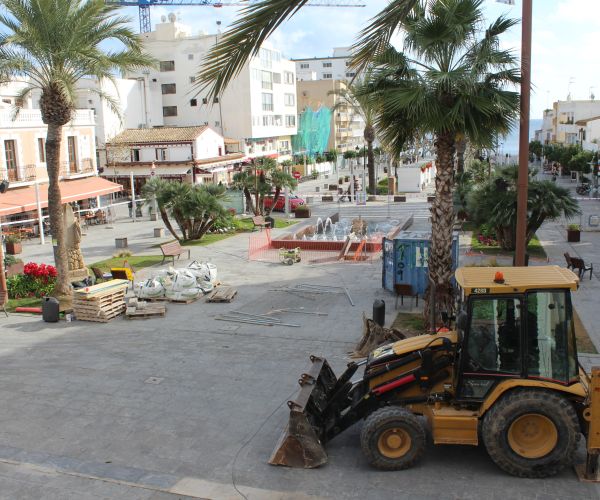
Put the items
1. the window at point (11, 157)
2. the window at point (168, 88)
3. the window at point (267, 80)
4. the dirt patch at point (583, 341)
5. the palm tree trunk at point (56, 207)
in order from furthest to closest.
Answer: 1. the window at point (267, 80)
2. the window at point (168, 88)
3. the window at point (11, 157)
4. the palm tree trunk at point (56, 207)
5. the dirt patch at point (583, 341)

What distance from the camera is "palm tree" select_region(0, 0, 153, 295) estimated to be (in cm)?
1697

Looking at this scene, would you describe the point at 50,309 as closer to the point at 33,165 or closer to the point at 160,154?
the point at 33,165

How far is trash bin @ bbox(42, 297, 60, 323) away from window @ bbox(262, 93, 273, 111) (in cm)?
5203

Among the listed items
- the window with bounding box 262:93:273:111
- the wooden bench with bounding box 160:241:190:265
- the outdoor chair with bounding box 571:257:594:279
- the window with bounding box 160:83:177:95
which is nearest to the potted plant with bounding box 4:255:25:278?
the wooden bench with bounding box 160:241:190:265

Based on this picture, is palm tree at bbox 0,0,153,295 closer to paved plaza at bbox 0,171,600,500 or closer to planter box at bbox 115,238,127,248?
paved plaza at bbox 0,171,600,500

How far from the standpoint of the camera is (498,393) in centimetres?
Result: 782

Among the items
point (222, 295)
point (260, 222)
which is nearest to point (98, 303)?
point (222, 295)

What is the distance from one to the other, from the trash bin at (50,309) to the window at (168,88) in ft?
165

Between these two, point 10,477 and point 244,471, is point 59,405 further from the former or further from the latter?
point 244,471

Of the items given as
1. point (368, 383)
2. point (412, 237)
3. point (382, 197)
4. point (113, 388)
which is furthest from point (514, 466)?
point (382, 197)

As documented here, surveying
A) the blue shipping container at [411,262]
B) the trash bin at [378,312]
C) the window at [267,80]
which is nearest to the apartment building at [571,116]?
the window at [267,80]

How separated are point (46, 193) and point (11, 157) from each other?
8.28 ft

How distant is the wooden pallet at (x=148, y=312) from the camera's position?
1664 cm

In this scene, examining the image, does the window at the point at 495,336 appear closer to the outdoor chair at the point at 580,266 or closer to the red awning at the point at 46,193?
the outdoor chair at the point at 580,266
